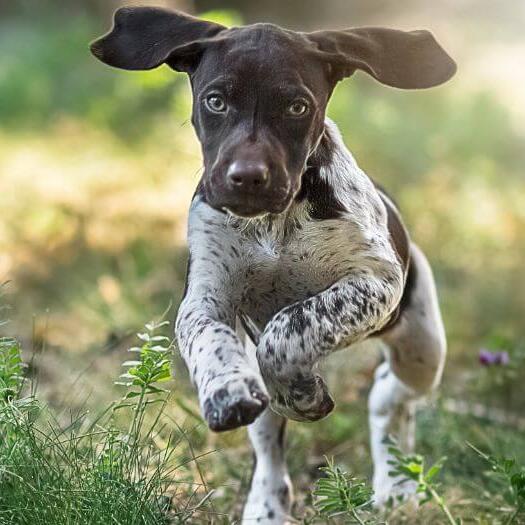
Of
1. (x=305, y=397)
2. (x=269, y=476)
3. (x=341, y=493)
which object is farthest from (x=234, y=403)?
(x=269, y=476)

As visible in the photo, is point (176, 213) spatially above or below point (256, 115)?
below

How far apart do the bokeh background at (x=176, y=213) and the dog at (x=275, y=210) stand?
101 cm

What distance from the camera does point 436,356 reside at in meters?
4.45

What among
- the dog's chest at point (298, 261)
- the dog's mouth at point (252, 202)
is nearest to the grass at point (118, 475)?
the dog's chest at point (298, 261)

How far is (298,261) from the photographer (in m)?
3.55

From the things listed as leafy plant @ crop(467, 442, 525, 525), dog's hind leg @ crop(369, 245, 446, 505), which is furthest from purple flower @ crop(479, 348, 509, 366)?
leafy plant @ crop(467, 442, 525, 525)

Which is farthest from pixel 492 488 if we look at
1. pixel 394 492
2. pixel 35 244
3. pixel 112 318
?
pixel 35 244

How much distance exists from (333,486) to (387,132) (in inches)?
257

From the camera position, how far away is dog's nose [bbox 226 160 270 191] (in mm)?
3043

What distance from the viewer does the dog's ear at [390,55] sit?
11.3ft

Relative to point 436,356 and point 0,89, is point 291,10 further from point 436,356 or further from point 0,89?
point 436,356

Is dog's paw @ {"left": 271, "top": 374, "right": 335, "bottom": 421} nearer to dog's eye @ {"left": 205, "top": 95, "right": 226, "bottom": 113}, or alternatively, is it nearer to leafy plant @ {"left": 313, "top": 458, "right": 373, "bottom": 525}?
leafy plant @ {"left": 313, "top": 458, "right": 373, "bottom": 525}

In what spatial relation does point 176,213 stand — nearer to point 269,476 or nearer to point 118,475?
point 269,476

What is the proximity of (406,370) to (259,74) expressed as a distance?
1.70 metres
